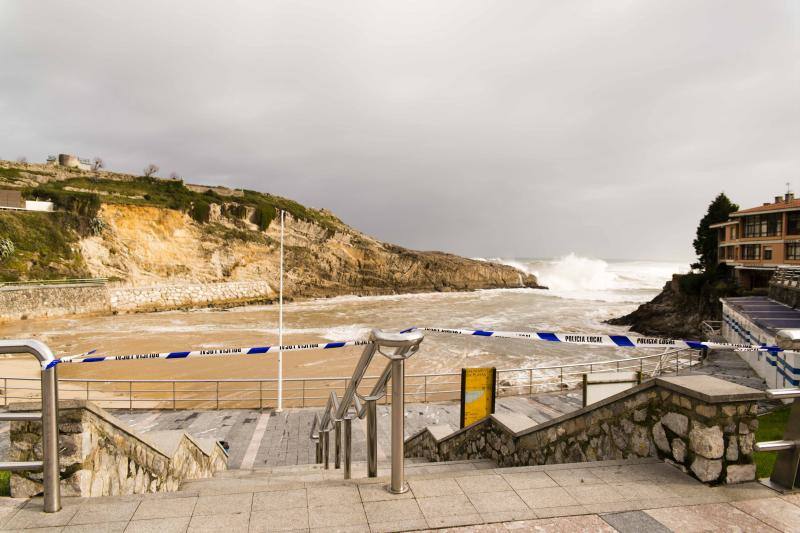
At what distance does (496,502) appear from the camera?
9.05ft

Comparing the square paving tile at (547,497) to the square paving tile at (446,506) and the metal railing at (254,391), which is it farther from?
the metal railing at (254,391)

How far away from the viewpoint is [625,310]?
42.3 meters

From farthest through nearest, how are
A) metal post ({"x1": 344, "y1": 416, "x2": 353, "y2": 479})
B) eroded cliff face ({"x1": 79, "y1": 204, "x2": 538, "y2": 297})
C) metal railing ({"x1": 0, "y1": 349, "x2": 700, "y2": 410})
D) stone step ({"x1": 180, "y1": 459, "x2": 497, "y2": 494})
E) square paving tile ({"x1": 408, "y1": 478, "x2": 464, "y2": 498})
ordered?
1. eroded cliff face ({"x1": 79, "y1": 204, "x2": 538, "y2": 297})
2. metal railing ({"x1": 0, "y1": 349, "x2": 700, "y2": 410})
3. stone step ({"x1": 180, "y1": 459, "x2": 497, "y2": 494})
4. metal post ({"x1": 344, "y1": 416, "x2": 353, "y2": 479})
5. square paving tile ({"x1": 408, "y1": 478, "x2": 464, "y2": 498})

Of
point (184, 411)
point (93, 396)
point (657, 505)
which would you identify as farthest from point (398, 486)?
point (93, 396)

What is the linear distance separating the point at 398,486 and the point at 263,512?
2.99 ft

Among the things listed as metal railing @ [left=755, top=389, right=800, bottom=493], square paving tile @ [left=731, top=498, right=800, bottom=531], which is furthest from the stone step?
metal railing @ [left=755, top=389, right=800, bottom=493]

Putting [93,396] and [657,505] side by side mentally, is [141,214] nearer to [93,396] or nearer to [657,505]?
[93,396]

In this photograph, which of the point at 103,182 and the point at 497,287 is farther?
the point at 497,287

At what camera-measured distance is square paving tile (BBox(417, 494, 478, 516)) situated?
2.62 m

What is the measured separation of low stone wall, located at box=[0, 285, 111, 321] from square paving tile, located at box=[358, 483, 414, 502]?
38.8m

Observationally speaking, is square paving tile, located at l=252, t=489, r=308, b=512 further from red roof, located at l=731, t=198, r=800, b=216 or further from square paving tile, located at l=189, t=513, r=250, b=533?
red roof, located at l=731, t=198, r=800, b=216

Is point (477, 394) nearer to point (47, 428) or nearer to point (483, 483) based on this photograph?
point (483, 483)

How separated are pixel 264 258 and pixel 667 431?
177ft

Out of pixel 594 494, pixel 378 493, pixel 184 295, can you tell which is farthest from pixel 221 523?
pixel 184 295
